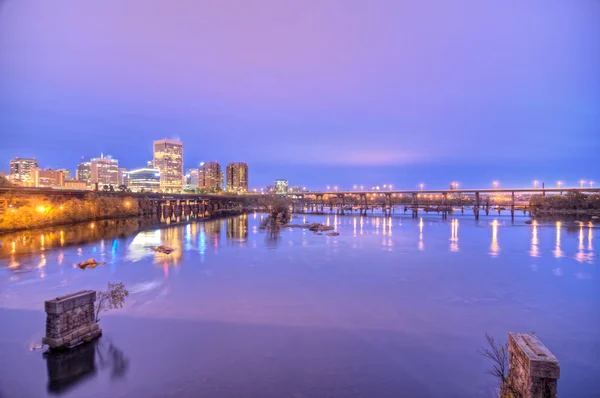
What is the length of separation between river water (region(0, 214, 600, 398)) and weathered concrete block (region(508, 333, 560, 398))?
10.1 feet

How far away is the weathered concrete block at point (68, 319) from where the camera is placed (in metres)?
10.6

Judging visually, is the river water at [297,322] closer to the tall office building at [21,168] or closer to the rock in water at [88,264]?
the rock in water at [88,264]

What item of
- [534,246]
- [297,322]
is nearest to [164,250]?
[297,322]

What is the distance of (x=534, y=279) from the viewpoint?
22719 mm

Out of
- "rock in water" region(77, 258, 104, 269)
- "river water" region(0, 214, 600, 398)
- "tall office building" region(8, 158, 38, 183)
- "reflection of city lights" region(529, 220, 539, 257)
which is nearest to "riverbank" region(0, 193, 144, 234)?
"river water" region(0, 214, 600, 398)

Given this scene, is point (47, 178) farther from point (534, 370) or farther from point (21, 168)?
point (534, 370)

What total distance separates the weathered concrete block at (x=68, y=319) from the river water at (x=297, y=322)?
55 cm

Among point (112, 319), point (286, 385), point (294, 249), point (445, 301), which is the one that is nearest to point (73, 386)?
→ point (112, 319)

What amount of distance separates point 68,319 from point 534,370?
552 inches

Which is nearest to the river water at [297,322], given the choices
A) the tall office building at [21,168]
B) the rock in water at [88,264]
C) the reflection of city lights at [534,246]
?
the rock in water at [88,264]

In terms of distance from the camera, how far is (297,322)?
14.6 m

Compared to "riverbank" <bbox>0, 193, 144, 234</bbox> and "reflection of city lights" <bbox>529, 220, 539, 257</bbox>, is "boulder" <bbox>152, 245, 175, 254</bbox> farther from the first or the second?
"reflection of city lights" <bbox>529, 220, 539, 257</bbox>

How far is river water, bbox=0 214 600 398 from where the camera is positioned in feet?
32.6

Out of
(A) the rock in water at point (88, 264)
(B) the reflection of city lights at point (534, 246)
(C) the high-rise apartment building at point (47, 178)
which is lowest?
(B) the reflection of city lights at point (534, 246)
